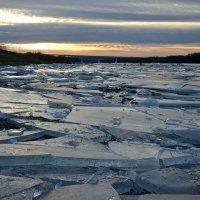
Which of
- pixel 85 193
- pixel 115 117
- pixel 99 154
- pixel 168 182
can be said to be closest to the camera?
pixel 85 193

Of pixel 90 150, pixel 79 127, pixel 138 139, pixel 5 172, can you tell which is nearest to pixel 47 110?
pixel 79 127

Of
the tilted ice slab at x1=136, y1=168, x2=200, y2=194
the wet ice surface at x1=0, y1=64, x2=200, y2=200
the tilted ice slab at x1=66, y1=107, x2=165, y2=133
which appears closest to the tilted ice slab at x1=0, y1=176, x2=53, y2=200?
the wet ice surface at x1=0, y1=64, x2=200, y2=200

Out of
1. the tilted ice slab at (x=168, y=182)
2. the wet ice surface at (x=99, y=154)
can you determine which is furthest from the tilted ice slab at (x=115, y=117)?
the tilted ice slab at (x=168, y=182)

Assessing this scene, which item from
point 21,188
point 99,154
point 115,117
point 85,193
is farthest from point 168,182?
point 115,117

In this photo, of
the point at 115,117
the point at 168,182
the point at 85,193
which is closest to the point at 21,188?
the point at 85,193

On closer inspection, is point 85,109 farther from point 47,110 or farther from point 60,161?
point 60,161

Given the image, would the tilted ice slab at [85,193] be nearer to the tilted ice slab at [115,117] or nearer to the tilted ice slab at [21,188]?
the tilted ice slab at [21,188]

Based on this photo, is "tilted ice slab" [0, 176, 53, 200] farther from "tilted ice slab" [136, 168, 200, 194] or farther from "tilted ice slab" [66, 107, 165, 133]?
"tilted ice slab" [66, 107, 165, 133]

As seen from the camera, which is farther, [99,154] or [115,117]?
[115,117]

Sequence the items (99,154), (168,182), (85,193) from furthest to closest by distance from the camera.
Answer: (99,154), (168,182), (85,193)

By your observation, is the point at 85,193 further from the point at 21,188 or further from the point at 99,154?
the point at 99,154

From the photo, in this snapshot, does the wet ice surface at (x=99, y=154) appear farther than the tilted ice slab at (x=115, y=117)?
No

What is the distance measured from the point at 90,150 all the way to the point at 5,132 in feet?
3.40

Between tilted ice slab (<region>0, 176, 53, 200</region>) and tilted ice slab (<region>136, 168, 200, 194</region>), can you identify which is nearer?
tilted ice slab (<region>0, 176, 53, 200</region>)
